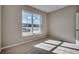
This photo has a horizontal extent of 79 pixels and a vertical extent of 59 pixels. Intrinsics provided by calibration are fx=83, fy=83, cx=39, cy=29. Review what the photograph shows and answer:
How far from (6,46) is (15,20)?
967 millimetres

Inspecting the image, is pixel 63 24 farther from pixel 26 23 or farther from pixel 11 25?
pixel 11 25

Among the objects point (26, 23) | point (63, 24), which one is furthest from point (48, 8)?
point (26, 23)

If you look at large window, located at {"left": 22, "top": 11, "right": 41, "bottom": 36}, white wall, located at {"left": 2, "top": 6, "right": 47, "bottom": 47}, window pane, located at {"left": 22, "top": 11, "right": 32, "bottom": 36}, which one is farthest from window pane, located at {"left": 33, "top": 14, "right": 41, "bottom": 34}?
white wall, located at {"left": 2, "top": 6, "right": 47, "bottom": 47}

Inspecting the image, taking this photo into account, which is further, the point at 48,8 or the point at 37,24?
the point at 37,24

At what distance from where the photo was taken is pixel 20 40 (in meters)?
3.10

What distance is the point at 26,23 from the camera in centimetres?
337

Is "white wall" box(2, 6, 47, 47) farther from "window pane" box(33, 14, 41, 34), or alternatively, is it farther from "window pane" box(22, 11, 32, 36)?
"window pane" box(33, 14, 41, 34)

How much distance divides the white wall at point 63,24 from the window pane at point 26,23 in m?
0.84

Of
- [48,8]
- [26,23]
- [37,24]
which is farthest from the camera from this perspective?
[37,24]

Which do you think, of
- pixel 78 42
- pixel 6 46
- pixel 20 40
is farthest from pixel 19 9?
pixel 78 42

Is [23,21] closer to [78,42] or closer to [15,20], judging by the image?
[15,20]

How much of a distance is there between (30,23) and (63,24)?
4.53 ft

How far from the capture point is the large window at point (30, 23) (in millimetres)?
3243

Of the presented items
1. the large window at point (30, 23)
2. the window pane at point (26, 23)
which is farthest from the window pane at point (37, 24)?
the window pane at point (26, 23)
